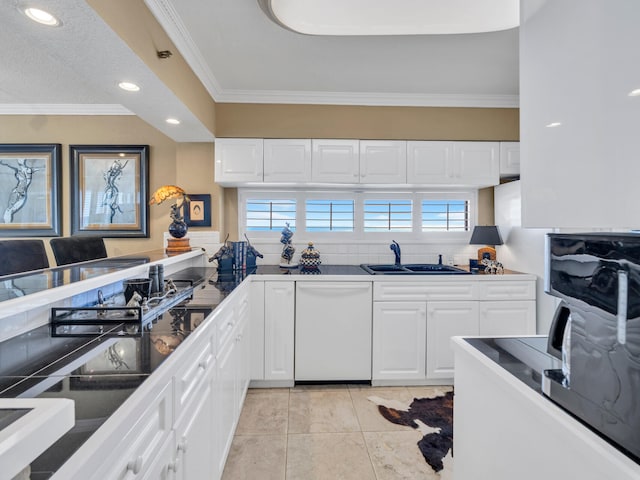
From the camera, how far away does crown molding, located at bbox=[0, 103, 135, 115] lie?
129 inches

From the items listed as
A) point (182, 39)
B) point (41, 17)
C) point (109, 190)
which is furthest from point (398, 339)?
point (109, 190)

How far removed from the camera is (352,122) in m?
3.04

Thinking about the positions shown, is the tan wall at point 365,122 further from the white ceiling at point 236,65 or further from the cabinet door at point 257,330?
the cabinet door at point 257,330

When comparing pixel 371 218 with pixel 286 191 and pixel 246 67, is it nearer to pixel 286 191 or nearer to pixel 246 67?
pixel 286 191

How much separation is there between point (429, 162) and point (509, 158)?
2.55 ft

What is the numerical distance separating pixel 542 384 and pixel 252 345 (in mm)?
2204

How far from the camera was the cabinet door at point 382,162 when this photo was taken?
9.77 feet

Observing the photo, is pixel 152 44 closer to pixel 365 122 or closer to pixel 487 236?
pixel 365 122

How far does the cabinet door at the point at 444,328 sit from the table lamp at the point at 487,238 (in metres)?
0.65

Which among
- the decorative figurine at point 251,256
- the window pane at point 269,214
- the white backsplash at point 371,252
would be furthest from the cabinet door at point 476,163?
the decorative figurine at point 251,256

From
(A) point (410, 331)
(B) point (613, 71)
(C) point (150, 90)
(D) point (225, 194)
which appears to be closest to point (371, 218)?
(A) point (410, 331)

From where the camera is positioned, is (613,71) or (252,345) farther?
(252,345)

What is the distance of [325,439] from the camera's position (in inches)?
81.0

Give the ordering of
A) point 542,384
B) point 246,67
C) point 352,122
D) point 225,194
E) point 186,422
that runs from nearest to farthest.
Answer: point 542,384, point 186,422, point 246,67, point 352,122, point 225,194
